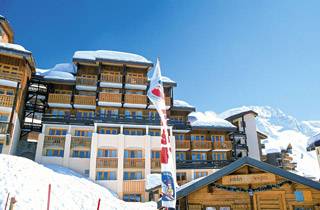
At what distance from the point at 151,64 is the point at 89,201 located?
18.6 m

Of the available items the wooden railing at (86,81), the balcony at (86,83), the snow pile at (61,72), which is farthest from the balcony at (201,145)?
the snow pile at (61,72)

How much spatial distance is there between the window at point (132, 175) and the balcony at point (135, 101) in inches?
312

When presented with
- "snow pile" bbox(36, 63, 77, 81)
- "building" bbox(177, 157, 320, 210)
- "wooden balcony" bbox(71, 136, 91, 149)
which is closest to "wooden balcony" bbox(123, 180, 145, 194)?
"wooden balcony" bbox(71, 136, 91, 149)

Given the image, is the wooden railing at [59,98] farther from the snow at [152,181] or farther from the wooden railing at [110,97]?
the snow at [152,181]

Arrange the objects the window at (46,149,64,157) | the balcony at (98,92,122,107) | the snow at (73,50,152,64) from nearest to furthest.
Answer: the window at (46,149,64,157)
the balcony at (98,92,122,107)
the snow at (73,50,152,64)

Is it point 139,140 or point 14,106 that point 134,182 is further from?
point 14,106

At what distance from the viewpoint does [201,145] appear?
32.3m

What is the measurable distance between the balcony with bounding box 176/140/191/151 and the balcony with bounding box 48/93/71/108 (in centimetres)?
1398

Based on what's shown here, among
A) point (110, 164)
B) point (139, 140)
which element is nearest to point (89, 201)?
point (110, 164)

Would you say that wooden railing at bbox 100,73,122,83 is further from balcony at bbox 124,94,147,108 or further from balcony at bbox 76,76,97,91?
balcony at bbox 124,94,147,108

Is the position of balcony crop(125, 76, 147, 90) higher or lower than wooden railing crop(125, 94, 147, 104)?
higher

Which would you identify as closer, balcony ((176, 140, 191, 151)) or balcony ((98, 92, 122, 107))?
balcony ((98, 92, 122, 107))

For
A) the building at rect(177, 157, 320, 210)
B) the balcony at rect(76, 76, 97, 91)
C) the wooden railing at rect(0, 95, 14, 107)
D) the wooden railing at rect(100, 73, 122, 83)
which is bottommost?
the building at rect(177, 157, 320, 210)

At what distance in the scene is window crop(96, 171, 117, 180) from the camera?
25719 millimetres
